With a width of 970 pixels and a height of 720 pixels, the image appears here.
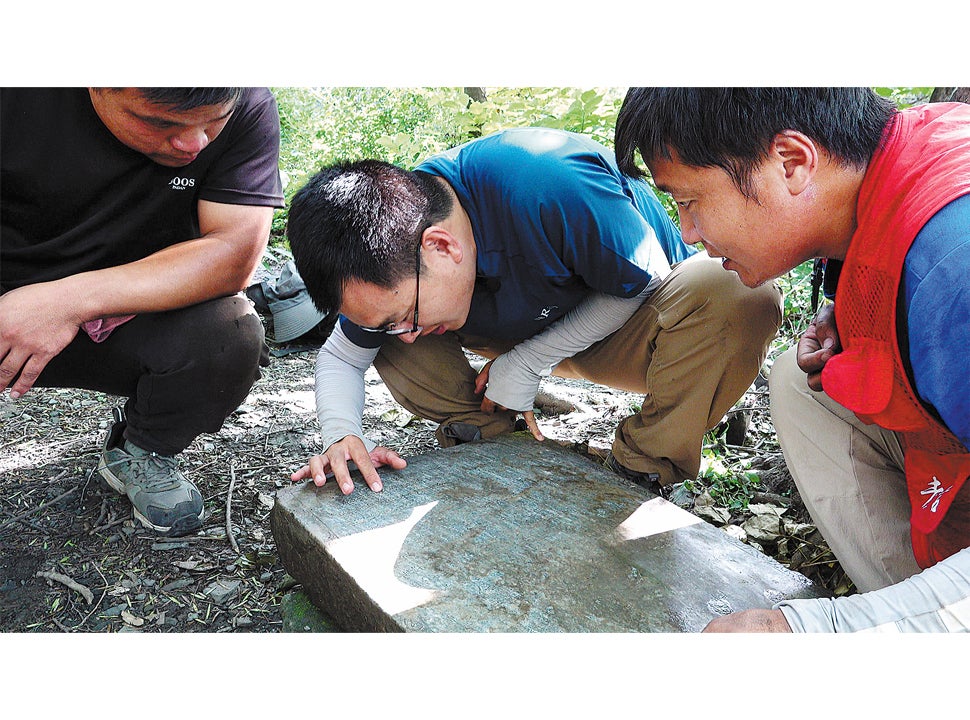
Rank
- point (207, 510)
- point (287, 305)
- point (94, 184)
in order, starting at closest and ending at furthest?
point (94, 184)
point (207, 510)
point (287, 305)

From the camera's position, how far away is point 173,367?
1885 millimetres

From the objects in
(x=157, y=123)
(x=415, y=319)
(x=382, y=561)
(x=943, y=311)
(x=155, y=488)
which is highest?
(x=157, y=123)

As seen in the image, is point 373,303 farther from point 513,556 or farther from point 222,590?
point 222,590

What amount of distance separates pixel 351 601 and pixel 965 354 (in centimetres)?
107

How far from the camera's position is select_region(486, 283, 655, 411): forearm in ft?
6.36

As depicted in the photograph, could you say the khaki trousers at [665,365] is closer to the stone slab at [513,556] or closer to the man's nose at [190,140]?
the stone slab at [513,556]

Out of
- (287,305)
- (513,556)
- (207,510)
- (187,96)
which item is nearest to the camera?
(187,96)

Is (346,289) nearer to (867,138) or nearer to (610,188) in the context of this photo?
(610,188)

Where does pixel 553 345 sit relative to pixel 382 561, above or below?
above

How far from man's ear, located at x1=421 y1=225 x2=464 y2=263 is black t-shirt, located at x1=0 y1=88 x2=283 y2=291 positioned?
468 mm

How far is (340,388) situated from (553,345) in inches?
21.8

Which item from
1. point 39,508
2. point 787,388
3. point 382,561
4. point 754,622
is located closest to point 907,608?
point 754,622

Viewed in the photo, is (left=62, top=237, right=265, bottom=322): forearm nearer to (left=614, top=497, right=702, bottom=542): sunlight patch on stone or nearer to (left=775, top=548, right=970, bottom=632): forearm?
(left=614, top=497, right=702, bottom=542): sunlight patch on stone

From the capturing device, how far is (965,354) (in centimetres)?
94
